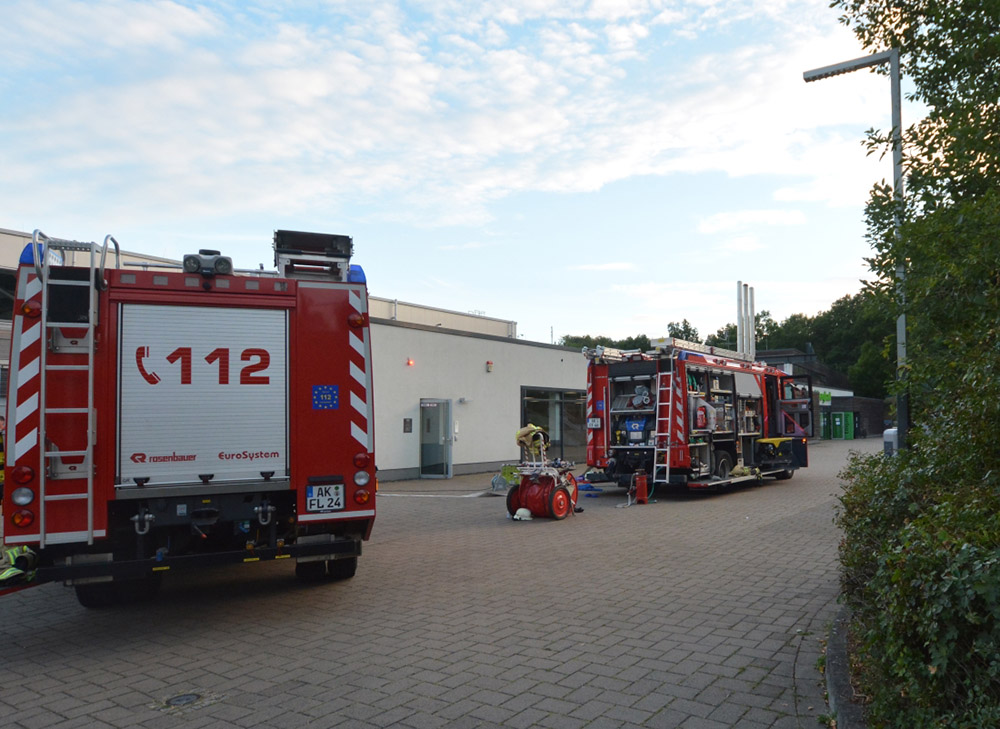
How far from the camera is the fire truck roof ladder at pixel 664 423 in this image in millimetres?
15711

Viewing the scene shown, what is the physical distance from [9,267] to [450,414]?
49.5 feet

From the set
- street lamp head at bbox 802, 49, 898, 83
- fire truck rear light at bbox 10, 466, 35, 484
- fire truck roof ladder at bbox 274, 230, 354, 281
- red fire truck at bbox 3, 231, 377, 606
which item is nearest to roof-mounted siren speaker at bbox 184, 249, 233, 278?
red fire truck at bbox 3, 231, 377, 606

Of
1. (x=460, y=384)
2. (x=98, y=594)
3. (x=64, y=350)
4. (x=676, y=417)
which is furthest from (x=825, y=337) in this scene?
(x=64, y=350)

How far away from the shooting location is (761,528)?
11.8 metres

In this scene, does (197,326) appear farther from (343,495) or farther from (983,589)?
(983,589)

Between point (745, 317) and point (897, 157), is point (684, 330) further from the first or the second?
point (897, 157)

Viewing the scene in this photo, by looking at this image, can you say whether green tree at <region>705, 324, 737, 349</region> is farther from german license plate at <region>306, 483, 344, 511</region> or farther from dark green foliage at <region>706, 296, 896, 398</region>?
german license plate at <region>306, 483, 344, 511</region>

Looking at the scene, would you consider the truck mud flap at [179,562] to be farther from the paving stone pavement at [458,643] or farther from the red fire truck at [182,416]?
the paving stone pavement at [458,643]

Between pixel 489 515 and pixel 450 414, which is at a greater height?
pixel 450 414

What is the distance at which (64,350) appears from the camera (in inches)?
243

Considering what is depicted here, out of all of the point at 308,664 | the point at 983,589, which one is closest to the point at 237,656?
the point at 308,664

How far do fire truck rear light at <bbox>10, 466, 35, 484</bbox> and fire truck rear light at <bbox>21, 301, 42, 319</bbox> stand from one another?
3.87 feet

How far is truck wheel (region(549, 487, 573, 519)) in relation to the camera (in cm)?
1308

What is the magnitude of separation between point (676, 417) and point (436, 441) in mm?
8143
